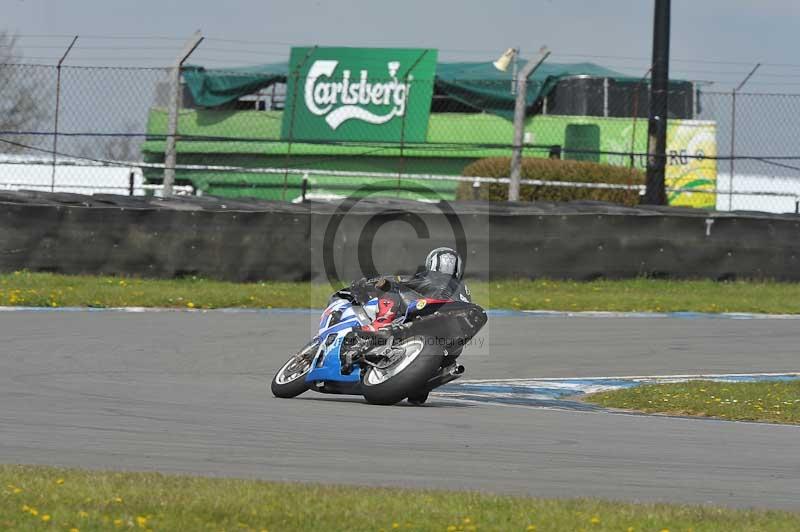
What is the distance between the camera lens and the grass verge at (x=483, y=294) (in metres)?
15.7

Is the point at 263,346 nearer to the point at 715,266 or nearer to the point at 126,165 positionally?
the point at 715,266

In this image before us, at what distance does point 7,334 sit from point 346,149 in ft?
Result: 48.1

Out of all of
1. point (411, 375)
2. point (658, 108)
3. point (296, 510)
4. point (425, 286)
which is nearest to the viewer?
point (296, 510)

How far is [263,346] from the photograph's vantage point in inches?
505

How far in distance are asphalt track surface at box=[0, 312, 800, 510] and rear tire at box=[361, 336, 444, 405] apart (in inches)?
4.8

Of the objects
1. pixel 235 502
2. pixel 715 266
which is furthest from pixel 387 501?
pixel 715 266

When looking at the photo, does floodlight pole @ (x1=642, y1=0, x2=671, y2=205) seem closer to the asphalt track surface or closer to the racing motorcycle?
the asphalt track surface

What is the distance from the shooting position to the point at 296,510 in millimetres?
5539

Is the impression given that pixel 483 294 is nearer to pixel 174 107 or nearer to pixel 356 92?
pixel 174 107

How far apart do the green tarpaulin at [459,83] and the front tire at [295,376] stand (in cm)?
1494

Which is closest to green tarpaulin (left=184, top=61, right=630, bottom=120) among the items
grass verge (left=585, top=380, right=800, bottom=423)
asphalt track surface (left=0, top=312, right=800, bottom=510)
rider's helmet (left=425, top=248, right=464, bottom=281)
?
asphalt track surface (left=0, top=312, right=800, bottom=510)

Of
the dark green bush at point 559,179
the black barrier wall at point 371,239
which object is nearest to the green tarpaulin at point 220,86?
the dark green bush at point 559,179

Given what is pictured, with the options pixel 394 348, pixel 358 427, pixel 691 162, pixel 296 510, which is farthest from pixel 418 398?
pixel 691 162

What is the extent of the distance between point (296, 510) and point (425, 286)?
391cm
